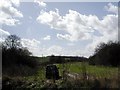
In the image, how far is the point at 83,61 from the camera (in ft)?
57.2

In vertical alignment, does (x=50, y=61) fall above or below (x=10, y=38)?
below

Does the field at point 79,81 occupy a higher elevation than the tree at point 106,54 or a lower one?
lower

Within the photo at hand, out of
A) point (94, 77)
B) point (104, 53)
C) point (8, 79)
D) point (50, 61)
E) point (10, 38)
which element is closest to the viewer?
point (94, 77)

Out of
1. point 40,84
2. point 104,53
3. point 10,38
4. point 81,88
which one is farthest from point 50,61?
point 104,53

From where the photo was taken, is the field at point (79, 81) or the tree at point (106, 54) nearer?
the field at point (79, 81)

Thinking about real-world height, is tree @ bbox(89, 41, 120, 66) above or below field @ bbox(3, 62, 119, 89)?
above

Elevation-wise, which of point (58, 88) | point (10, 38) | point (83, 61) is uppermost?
point (10, 38)

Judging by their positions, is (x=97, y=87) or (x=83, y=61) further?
(x=83, y=61)

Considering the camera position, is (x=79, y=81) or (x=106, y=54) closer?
Result: (x=79, y=81)

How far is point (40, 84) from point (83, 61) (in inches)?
109

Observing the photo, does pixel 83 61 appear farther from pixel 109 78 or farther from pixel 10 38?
pixel 10 38

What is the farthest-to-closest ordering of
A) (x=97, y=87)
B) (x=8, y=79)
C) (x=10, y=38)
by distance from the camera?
(x=10, y=38), (x=8, y=79), (x=97, y=87)

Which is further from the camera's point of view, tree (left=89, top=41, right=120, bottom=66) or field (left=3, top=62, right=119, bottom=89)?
tree (left=89, top=41, right=120, bottom=66)

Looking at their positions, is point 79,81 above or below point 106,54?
below
